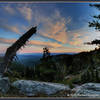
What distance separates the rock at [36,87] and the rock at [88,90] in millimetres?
208

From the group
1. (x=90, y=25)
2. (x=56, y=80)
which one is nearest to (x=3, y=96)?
(x=56, y=80)

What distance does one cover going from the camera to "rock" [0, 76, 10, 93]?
10.2ft

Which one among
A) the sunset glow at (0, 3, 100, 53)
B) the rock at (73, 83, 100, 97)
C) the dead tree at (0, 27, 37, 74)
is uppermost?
the sunset glow at (0, 3, 100, 53)

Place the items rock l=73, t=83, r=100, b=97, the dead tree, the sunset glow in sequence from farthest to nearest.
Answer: the dead tree
the sunset glow
rock l=73, t=83, r=100, b=97

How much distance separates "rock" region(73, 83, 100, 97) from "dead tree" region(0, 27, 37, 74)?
4.03 ft

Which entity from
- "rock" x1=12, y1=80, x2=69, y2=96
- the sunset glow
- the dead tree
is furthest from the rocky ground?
the sunset glow

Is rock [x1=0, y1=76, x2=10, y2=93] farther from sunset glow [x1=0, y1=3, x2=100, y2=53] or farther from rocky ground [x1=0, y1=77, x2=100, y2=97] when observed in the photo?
sunset glow [x1=0, y1=3, x2=100, y2=53]

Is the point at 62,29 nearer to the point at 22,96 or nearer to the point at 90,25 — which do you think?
the point at 90,25

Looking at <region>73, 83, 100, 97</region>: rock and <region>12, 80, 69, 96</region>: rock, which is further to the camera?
<region>12, 80, 69, 96</region>: rock

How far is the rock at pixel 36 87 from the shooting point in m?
3.10

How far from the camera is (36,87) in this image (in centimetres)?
316

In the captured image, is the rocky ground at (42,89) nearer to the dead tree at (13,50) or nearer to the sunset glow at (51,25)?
the dead tree at (13,50)

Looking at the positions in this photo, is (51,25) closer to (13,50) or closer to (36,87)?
(13,50)

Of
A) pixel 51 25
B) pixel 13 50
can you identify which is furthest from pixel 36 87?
pixel 51 25
